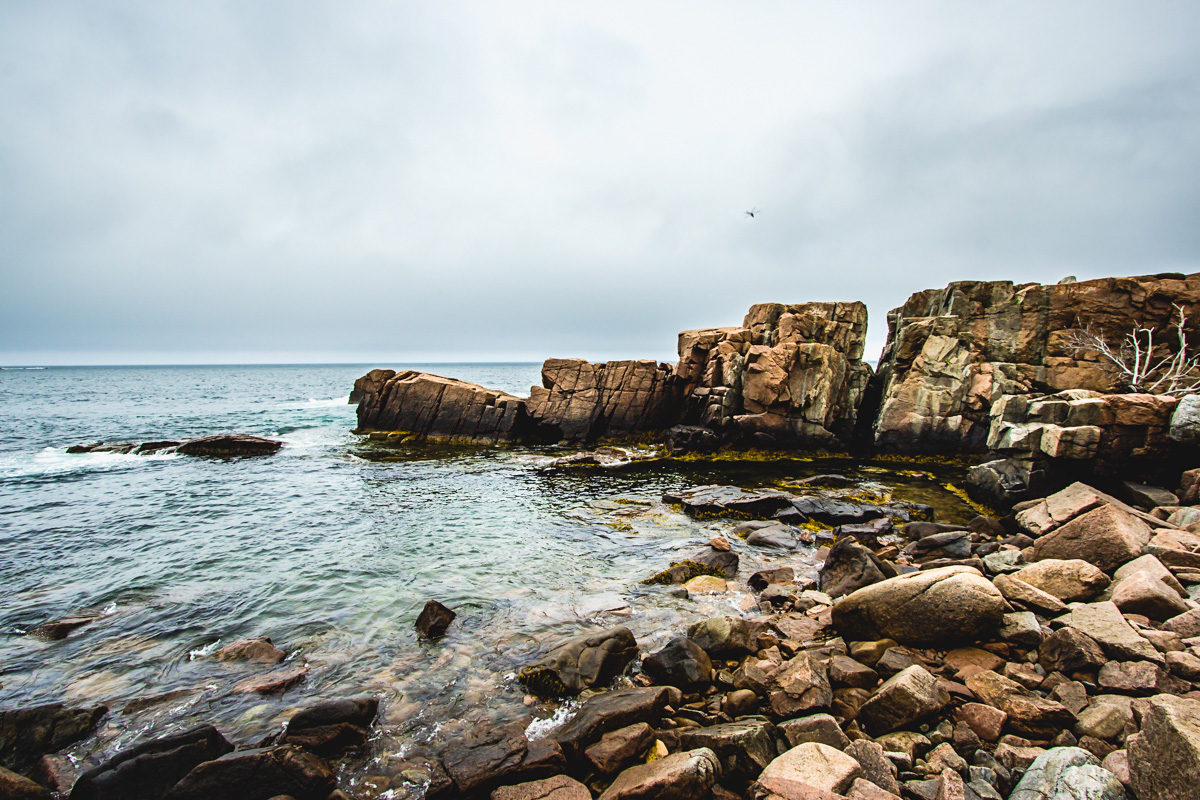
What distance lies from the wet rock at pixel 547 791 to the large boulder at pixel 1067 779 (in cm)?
438

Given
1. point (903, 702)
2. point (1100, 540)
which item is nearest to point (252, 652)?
point (903, 702)

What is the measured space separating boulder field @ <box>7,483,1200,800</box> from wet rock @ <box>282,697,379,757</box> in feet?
0.09

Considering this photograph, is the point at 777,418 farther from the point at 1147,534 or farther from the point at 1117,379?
the point at 1147,534

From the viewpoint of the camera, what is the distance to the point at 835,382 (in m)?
33.5

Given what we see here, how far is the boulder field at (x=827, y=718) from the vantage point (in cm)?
527

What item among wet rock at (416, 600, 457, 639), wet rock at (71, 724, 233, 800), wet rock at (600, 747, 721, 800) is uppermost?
wet rock at (600, 747, 721, 800)

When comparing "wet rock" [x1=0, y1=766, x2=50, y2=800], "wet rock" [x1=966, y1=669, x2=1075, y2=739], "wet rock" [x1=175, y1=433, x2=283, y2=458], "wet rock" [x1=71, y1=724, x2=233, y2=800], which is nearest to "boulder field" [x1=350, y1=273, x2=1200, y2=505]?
"wet rock" [x1=175, y1=433, x2=283, y2=458]

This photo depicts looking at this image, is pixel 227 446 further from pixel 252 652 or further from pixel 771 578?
pixel 771 578

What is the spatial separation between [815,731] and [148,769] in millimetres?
8012

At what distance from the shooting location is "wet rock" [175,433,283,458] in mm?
33094

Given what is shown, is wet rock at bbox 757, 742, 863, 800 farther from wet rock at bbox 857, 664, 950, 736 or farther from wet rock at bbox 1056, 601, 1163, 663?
wet rock at bbox 1056, 601, 1163, 663

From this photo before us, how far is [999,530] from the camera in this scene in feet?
50.3

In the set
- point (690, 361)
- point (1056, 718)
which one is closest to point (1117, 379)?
point (690, 361)

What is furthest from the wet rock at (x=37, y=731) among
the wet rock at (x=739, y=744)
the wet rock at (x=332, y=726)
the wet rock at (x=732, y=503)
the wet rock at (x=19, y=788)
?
the wet rock at (x=732, y=503)
